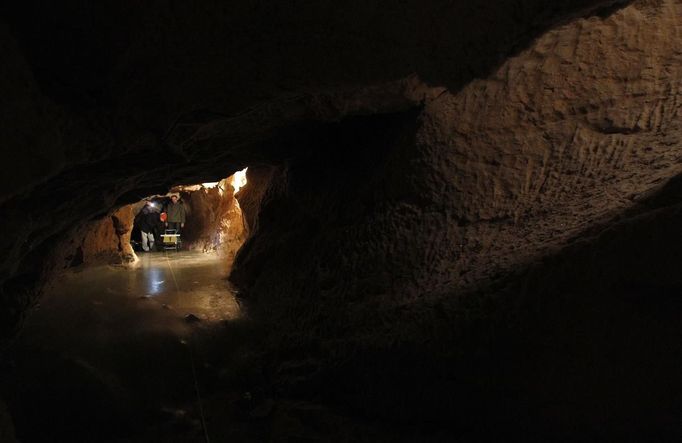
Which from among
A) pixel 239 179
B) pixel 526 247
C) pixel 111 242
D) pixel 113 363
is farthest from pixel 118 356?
pixel 239 179

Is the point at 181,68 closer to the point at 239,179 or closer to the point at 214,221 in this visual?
the point at 239,179

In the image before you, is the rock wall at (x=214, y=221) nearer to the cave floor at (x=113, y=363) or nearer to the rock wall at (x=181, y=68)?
the cave floor at (x=113, y=363)

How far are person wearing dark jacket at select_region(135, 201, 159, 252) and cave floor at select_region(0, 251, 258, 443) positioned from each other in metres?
4.84

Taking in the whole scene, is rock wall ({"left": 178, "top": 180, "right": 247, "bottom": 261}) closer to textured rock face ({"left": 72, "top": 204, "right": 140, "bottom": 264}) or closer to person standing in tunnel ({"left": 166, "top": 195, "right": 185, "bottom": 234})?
person standing in tunnel ({"left": 166, "top": 195, "right": 185, "bottom": 234})

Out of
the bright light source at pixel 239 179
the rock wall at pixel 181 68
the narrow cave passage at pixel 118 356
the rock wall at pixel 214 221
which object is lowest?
the narrow cave passage at pixel 118 356

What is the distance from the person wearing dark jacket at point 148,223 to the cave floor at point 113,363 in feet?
15.9

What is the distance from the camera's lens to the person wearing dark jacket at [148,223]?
10.4 m

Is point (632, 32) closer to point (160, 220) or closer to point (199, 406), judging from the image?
point (199, 406)

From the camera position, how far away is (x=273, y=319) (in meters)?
4.01

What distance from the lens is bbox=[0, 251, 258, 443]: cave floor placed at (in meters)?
2.81

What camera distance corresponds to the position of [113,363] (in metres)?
3.50

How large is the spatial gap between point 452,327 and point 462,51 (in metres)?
1.72

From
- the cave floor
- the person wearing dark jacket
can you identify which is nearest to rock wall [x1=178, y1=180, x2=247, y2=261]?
the person wearing dark jacket

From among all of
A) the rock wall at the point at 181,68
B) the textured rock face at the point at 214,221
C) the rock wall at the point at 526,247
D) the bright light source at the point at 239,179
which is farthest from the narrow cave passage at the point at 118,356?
the bright light source at the point at 239,179
